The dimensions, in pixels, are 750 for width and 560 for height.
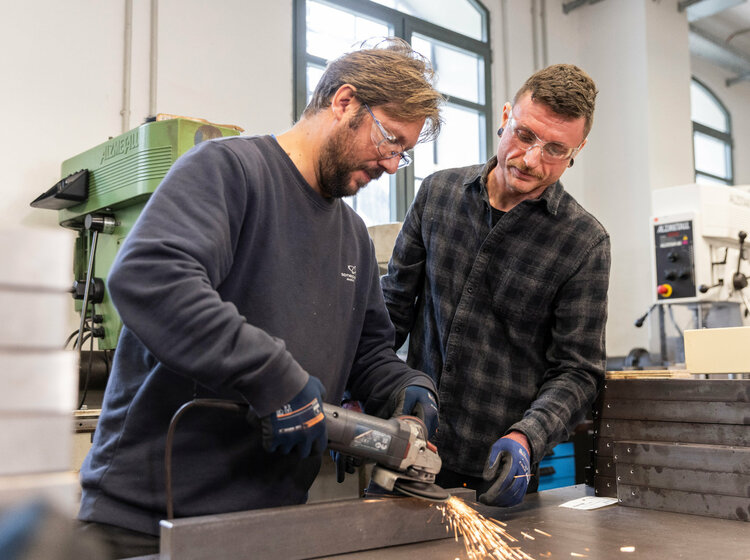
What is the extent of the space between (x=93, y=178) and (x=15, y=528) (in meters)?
1.44

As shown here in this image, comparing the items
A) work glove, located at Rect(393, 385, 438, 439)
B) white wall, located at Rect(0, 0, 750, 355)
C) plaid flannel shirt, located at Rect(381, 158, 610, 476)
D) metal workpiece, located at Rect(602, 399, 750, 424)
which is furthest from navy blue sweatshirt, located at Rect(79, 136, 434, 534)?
white wall, located at Rect(0, 0, 750, 355)

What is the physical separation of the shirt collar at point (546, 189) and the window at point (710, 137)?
5.65 meters

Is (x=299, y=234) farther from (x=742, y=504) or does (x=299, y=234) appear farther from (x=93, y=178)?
(x=93, y=178)

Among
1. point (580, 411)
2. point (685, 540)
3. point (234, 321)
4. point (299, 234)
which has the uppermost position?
point (299, 234)

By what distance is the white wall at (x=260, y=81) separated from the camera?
282 centimetres

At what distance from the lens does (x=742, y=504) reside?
51.4 inches

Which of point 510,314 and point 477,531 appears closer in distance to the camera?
point 477,531

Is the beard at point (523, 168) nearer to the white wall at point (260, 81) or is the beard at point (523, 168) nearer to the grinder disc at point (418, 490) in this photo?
the grinder disc at point (418, 490)

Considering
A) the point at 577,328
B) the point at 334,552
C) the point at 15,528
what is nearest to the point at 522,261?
the point at 577,328

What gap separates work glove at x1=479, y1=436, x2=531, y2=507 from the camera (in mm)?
1270

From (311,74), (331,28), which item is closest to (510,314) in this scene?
(311,74)

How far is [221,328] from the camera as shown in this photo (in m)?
0.94

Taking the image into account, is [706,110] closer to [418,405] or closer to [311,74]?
[311,74]

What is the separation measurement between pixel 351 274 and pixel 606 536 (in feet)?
2.01
